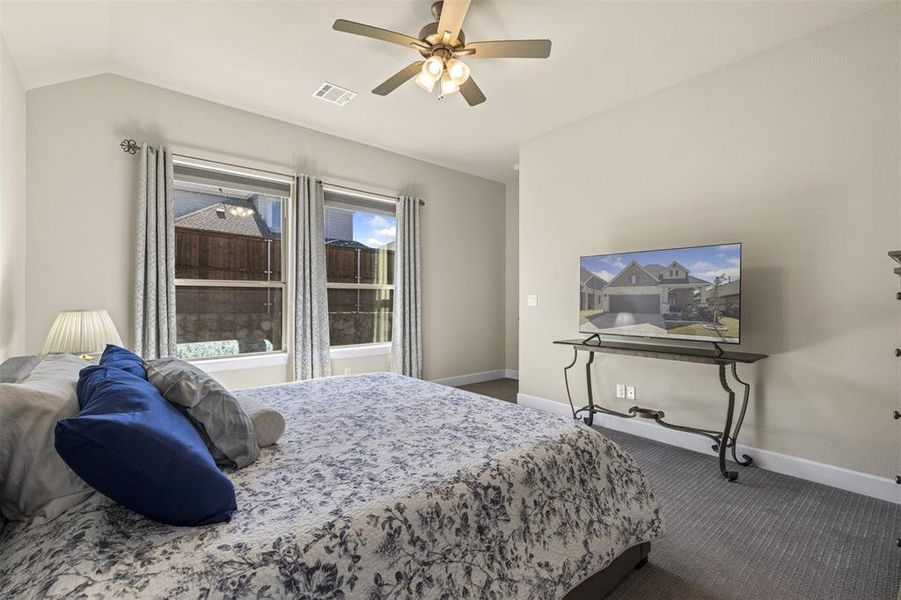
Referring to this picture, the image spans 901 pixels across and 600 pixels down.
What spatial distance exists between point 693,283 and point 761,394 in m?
0.91

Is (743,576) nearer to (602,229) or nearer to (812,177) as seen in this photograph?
(812,177)

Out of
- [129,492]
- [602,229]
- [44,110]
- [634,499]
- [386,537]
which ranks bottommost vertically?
[634,499]

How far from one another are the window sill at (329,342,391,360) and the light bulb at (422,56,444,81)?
294 cm

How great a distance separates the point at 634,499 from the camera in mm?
1690

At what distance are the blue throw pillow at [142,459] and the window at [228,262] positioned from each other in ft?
9.29

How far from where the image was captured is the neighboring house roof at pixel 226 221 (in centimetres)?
364

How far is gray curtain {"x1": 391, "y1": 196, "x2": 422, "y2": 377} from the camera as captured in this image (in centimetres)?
479

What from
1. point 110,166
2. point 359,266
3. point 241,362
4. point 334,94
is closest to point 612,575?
point 241,362

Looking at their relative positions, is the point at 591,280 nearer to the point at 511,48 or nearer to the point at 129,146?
the point at 511,48

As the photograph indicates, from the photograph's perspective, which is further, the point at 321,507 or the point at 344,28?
the point at 344,28

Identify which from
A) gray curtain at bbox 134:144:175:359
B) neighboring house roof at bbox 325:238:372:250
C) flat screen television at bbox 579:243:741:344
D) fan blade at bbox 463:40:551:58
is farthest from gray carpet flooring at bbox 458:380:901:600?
neighboring house roof at bbox 325:238:372:250

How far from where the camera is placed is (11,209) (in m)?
2.32

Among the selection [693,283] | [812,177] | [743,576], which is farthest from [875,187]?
[743,576]

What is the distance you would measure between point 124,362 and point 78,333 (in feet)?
4.73
